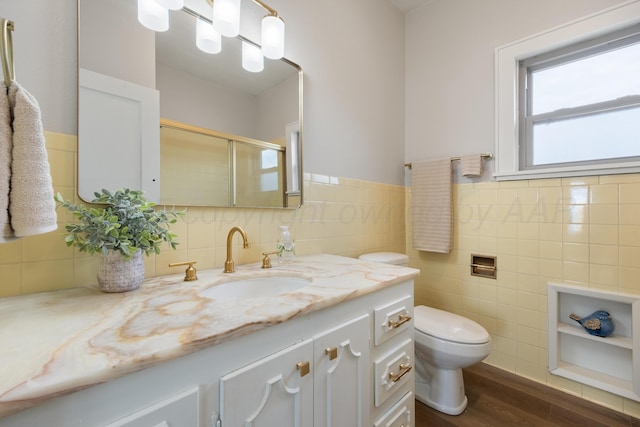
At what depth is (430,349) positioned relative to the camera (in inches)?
55.1

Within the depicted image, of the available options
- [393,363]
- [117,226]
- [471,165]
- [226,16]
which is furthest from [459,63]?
[117,226]

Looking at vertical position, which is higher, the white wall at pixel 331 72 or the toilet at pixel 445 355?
the white wall at pixel 331 72

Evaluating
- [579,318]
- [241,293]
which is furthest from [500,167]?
[241,293]

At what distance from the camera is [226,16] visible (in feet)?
3.56

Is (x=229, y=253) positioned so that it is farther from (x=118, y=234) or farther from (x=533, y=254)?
(x=533, y=254)

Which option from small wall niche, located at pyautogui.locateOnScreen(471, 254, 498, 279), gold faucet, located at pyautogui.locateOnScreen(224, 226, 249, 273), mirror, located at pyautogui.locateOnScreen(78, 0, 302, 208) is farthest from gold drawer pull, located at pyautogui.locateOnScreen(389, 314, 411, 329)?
small wall niche, located at pyautogui.locateOnScreen(471, 254, 498, 279)

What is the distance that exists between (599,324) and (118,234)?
2.29 meters

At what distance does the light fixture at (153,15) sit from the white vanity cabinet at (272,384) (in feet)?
3.76

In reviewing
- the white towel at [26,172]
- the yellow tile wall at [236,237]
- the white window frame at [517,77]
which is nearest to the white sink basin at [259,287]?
the yellow tile wall at [236,237]

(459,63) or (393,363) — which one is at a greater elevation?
(459,63)

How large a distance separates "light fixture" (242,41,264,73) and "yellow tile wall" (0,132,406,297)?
1.97 feet

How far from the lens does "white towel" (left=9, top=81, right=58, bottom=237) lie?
0.56m

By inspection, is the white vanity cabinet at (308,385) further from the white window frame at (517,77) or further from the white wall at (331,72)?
the white window frame at (517,77)

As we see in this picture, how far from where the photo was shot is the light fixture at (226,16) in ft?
3.52
